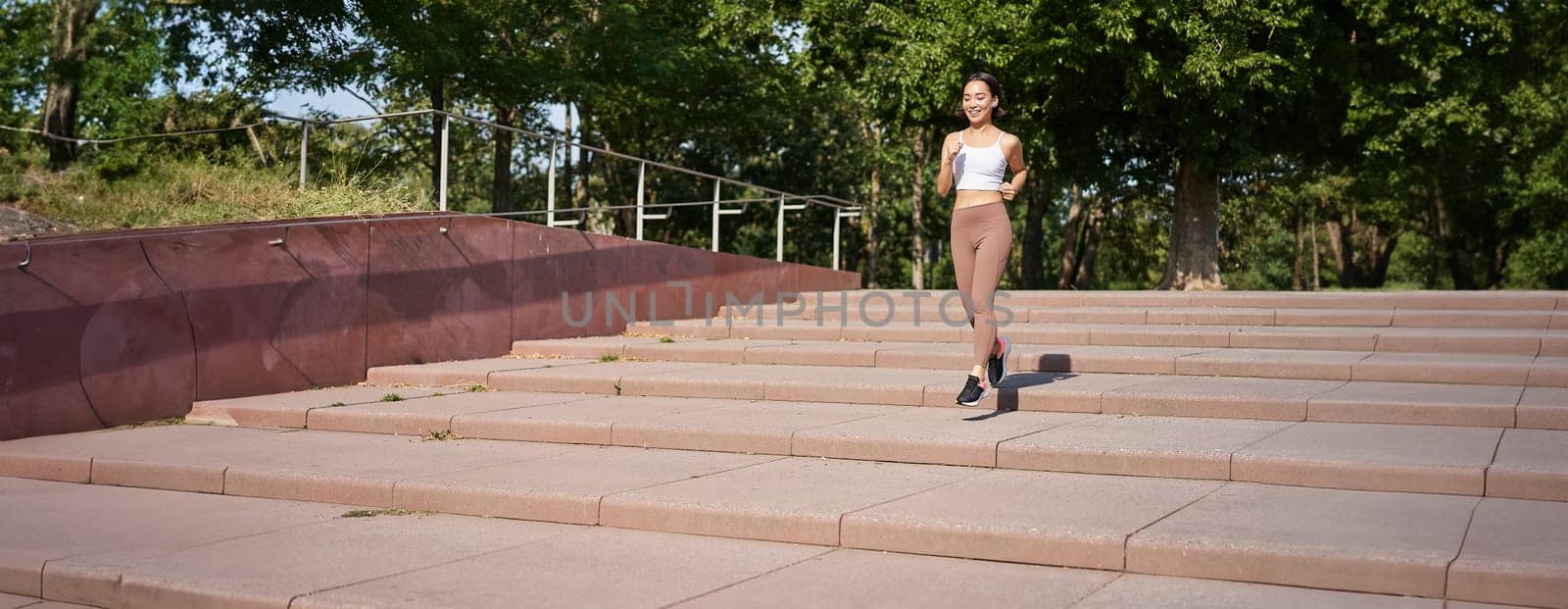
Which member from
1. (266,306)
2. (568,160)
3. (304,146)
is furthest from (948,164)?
(568,160)

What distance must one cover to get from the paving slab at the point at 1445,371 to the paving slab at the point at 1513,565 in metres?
3.82

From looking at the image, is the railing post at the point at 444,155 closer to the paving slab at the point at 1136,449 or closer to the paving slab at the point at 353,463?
the paving slab at the point at 353,463

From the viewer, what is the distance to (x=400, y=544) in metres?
5.20

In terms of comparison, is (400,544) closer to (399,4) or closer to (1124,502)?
(1124,502)

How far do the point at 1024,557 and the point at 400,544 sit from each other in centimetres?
245

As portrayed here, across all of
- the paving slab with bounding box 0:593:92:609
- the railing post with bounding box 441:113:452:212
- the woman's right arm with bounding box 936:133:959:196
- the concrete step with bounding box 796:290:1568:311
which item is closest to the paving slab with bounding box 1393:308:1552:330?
the concrete step with bounding box 796:290:1568:311

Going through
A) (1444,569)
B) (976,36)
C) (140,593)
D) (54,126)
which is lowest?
Answer: (140,593)

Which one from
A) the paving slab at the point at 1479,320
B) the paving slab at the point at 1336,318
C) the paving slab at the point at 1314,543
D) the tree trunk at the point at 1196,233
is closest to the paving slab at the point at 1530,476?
the paving slab at the point at 1314,543

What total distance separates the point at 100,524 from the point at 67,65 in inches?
681

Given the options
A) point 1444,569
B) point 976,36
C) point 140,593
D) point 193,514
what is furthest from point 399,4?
point 1444,569

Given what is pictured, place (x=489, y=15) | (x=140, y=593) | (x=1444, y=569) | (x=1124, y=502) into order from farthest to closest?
(x=489, y=15)
(x=1124, y=502)
(x=140, y=593)
(x=1444, y=569)

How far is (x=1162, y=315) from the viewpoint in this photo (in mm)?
12039

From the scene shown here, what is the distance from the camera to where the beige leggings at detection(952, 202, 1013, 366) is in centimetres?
721

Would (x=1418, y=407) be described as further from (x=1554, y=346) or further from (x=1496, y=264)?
(x=1496, y=264)
